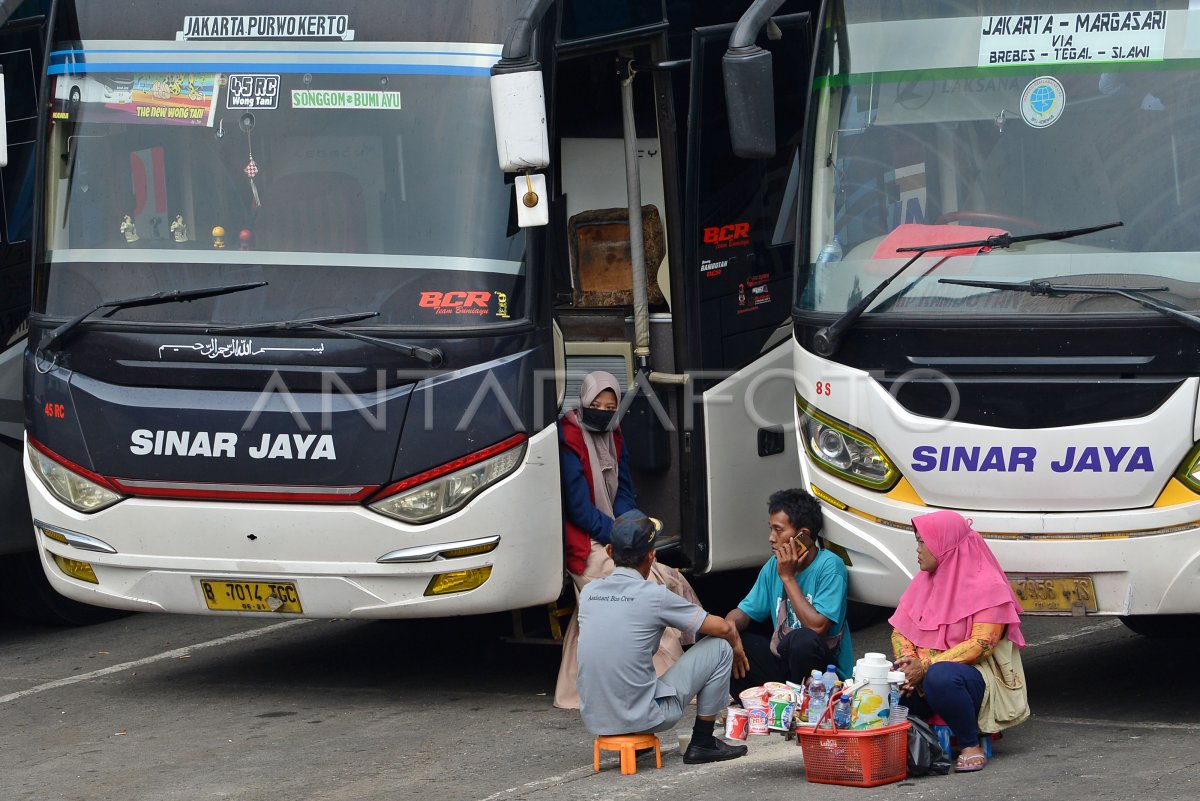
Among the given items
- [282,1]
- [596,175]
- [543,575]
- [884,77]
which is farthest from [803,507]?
[282,1]

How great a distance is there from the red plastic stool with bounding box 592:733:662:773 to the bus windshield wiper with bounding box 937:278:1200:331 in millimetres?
1922

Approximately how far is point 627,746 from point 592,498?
1.36 meters

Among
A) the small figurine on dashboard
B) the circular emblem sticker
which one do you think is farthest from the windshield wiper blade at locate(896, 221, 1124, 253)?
the small figurine on dashboard

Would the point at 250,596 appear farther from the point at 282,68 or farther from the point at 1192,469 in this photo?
the point at 1192,469

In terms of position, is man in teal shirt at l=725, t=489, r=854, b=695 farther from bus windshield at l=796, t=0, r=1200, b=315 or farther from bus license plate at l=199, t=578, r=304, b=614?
bus license plate at l=199, t=578, r=304, b=614

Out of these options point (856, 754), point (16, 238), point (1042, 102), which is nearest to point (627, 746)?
point (856, 754)

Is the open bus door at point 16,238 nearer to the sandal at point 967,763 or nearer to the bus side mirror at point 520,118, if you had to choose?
the bus side mirror at point 520,118

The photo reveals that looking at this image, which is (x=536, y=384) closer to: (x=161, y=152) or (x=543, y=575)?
(x=543, y=575)

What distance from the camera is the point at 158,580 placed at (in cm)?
726

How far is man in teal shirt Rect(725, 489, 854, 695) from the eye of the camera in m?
6.67

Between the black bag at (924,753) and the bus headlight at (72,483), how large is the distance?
322 cm

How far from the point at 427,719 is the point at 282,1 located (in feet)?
9.40

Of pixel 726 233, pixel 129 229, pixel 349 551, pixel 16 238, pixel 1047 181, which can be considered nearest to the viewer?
pixel 1047 181

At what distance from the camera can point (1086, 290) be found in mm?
6254
